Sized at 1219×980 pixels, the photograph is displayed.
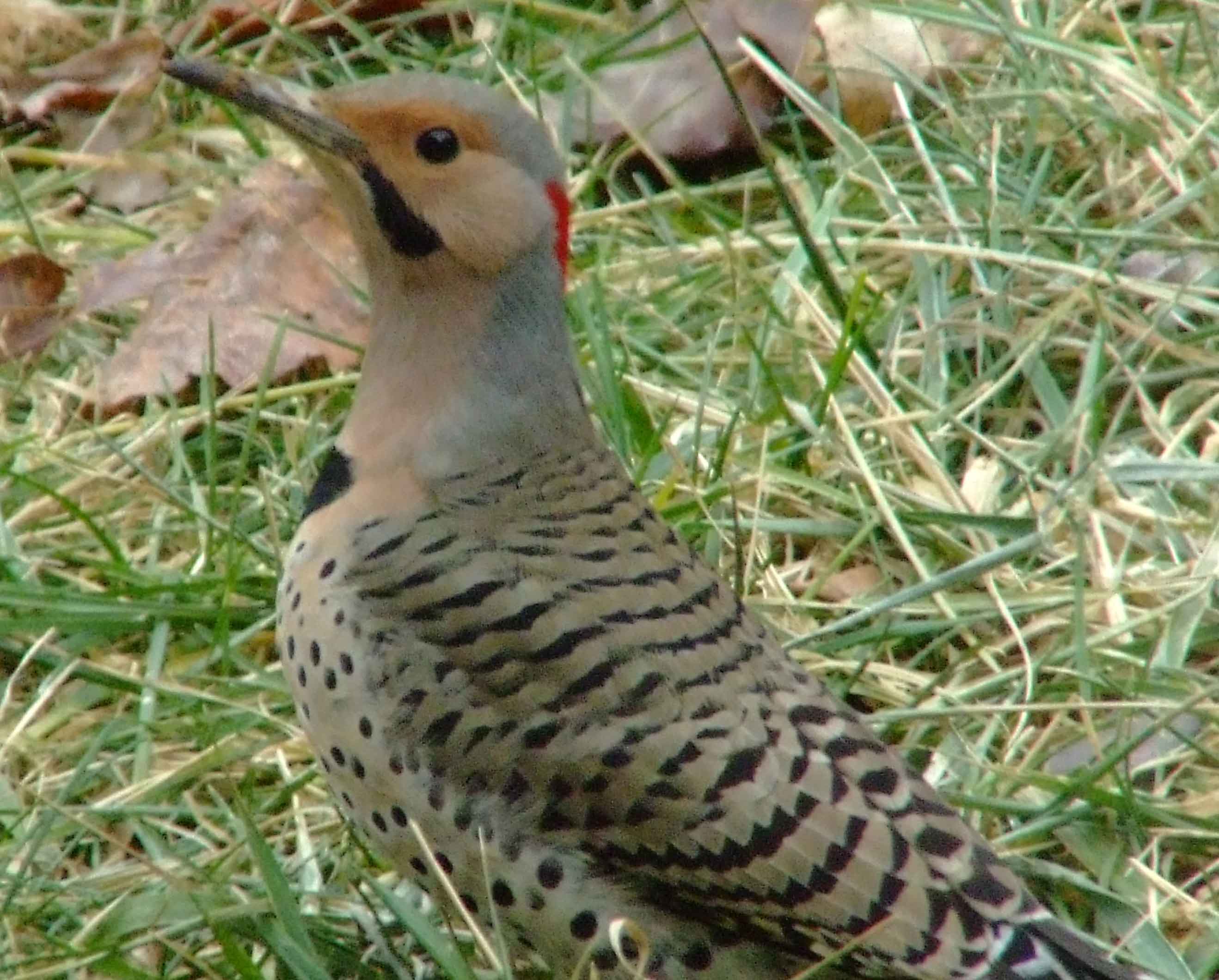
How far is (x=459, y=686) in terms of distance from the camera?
267cm

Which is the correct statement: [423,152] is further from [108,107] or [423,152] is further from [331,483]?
[108,107]

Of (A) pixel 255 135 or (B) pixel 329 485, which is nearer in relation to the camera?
(B) pixel 329 485

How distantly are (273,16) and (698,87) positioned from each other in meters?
1.01

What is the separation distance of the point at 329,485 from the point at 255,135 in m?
1.81

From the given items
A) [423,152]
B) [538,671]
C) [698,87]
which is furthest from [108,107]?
[538,671]

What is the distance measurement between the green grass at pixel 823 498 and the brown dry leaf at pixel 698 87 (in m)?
0.09

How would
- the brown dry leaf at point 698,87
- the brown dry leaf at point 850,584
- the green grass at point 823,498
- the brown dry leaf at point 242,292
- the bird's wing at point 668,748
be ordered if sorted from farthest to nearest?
the brown dry leaf at point 698,87 → the brown dry leaf at point 242,292 → the brown dry leaf at point 850,584 → the green grass at point 823,498 → the bird's wing at point 668,748

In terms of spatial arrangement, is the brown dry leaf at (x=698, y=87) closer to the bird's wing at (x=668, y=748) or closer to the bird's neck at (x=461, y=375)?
the bird's neck at (x=461, y=375)

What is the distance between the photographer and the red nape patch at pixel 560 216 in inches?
115

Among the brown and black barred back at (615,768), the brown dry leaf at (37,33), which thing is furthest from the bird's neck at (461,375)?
the brown dry leaf at (37,33)

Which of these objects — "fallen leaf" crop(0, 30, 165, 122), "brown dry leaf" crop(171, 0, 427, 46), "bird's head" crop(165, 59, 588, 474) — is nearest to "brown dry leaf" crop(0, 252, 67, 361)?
"fallen leaf" crop(0, 30, 165, 122)

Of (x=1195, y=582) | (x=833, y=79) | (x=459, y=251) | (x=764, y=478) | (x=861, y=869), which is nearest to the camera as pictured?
(x=861, y=869)

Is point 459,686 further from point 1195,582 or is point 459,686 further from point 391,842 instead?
point 1195,582

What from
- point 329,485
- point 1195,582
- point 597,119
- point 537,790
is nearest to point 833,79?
point 597,119
